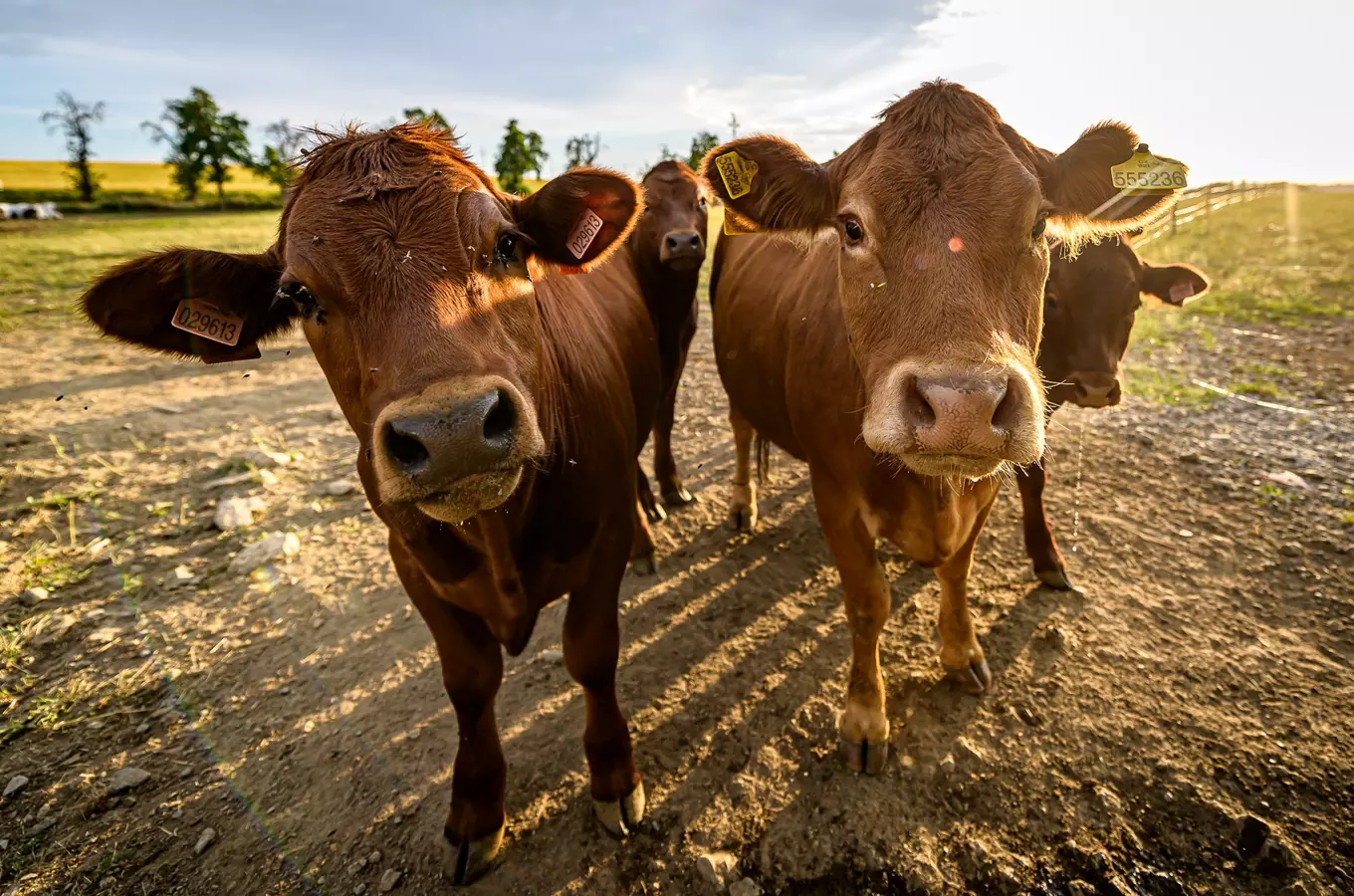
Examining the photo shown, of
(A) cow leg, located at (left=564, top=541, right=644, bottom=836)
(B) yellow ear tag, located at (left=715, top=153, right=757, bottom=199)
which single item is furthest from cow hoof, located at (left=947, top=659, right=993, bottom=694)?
(B) yellow ear tag, located at (left=715, top=153, right=757, bottom=199)

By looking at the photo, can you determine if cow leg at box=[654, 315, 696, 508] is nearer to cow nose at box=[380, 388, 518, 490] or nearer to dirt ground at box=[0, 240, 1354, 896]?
dirt ground at box=[0, 240, 1354, 896]

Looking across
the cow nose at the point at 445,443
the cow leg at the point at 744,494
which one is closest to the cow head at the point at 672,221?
the cow leg at the point at 744,494

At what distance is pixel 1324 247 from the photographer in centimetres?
1620

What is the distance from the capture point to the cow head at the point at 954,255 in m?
1.66

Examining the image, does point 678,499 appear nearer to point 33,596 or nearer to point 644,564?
point 644,564

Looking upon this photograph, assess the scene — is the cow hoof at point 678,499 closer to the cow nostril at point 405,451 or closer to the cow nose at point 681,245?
the cow nose at point 681,245

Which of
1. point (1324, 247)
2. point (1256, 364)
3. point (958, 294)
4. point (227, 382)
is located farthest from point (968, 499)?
point (1324, 247)

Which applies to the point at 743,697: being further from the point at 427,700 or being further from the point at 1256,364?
the point at 1256,364

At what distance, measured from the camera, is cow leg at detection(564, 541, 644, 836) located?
260 cm

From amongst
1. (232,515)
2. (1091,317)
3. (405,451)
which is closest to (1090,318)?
(1091,317)

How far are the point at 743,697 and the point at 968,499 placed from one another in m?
1.52

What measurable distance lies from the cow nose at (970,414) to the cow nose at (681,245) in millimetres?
3245

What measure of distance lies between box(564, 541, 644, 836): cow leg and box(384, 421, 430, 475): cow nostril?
1163 mm

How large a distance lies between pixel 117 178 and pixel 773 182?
105 m
